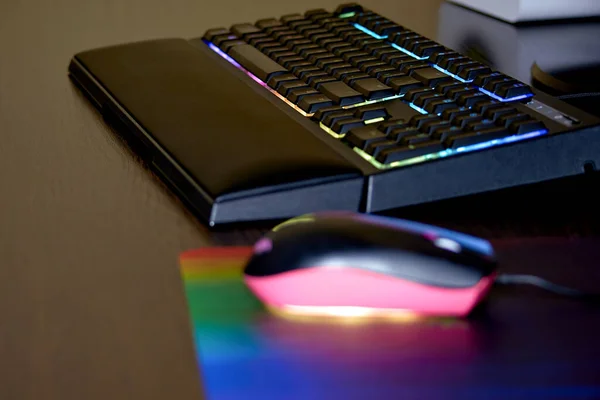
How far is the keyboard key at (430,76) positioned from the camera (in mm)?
714

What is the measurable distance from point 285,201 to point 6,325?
0.60 feet

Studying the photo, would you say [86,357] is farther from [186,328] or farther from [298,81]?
[298,81]

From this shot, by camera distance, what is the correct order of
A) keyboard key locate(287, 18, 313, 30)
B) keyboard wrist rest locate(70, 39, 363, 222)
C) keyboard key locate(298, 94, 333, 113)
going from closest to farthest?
keyboard wrist rest locate(70, 39, 363, 222) → keyboard key locate(298, 94, 333, 113) → keyboard key locate(287, 18, 313, 30)

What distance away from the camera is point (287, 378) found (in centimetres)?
43

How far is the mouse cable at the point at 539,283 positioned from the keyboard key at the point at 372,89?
0.71 feet

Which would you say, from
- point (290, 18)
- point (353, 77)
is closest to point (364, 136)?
point (353, 77)

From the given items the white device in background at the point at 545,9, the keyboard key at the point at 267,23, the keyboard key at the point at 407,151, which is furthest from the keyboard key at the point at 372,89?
the white device in background at the point at 545,9

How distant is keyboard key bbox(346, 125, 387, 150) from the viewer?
0.62m

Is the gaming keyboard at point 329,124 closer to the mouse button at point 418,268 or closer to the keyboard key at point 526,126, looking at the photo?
the keyboard key at point 526,126

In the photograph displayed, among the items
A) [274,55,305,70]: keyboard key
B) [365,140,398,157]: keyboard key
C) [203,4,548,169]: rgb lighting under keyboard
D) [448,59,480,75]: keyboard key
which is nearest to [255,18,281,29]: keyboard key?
[203,4,548,169]: rgb lighting under keyboard

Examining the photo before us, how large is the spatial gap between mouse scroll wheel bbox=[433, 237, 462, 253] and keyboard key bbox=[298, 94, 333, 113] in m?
0.23

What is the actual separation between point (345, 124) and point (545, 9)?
1.57 feet

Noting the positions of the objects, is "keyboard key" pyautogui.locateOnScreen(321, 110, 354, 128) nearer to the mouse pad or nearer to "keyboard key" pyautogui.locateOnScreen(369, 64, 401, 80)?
"keyboard key" pyautogui.locateOnScreen(369, 64, 401, 80)

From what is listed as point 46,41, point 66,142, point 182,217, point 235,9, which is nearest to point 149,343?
point 182,217
